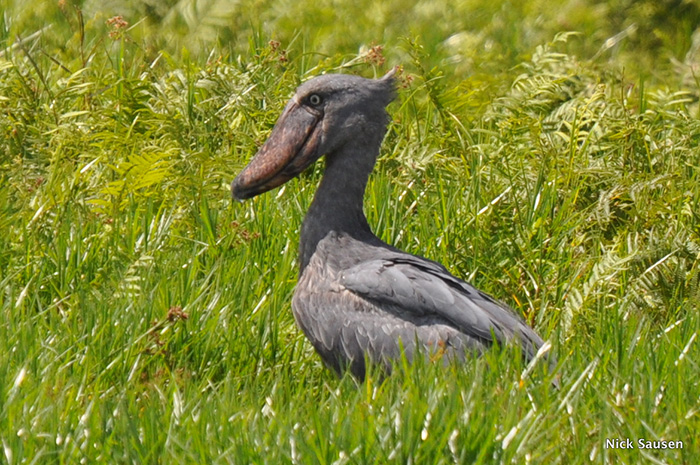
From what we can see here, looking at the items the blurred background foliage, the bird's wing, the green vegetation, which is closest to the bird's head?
the green vegetation

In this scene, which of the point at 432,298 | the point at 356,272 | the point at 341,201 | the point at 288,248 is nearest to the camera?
the point at 432,298

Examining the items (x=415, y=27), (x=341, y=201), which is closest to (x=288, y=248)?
(x=341, y=201)

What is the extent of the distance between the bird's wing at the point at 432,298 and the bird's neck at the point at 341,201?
1.11ft

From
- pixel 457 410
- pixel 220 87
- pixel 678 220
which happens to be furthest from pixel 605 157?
pixel 457 410

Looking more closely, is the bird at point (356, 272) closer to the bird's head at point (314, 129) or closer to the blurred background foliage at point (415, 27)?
the bird's head at point (314, 129)

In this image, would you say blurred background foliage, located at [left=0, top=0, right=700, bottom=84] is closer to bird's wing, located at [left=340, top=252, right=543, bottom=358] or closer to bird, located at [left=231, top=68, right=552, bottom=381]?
bird, located at [left=231, top=68, right=552, bottom=381]

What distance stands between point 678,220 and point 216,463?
9.84ft

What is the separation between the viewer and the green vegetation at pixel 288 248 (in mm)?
3287

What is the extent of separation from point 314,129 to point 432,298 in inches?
38.9

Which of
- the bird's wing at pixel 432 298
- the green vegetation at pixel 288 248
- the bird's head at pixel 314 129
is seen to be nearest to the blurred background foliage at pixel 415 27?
the green vegetation at pixel 288 248

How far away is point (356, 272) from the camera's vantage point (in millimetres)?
4312

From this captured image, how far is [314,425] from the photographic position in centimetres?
320

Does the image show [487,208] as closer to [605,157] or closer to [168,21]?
[605,157]

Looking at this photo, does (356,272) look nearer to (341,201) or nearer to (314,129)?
(341,201)
